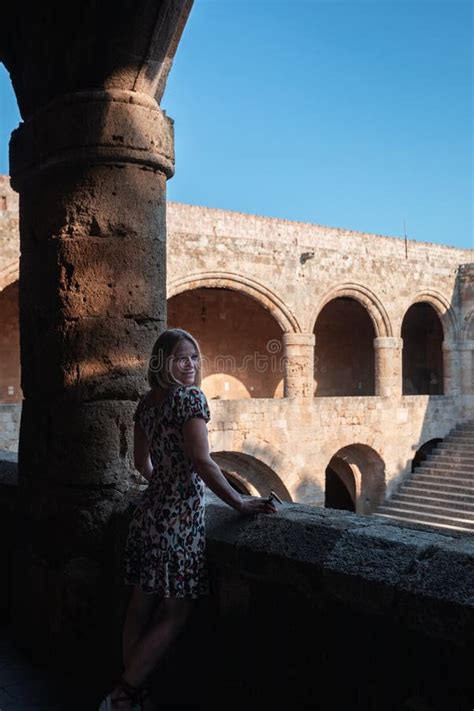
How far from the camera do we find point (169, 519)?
2.20 meters

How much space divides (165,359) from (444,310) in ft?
51.5

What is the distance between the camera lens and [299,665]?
81.6 inches

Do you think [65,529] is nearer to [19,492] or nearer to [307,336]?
[19,492]

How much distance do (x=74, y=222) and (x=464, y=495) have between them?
39.5 feet

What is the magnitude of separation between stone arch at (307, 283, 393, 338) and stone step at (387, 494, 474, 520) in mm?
3730

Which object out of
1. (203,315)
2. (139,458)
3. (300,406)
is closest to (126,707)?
(139,458)

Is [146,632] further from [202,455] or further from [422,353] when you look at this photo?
[422,353]

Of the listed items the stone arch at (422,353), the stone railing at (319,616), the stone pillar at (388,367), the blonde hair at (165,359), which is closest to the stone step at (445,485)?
the stone pillar at (388,367)

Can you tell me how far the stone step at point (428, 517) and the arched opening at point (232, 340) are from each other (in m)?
5.41

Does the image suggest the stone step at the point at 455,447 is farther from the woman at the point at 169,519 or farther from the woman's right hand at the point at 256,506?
the woman at the point at 169,519

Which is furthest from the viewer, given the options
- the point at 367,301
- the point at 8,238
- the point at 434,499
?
the point at 367,301

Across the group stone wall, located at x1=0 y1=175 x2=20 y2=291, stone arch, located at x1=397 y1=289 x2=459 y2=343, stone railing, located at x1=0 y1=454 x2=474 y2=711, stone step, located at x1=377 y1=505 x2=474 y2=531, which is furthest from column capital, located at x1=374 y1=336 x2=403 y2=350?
stone railing, located at x1=0 y1=454 x2=474 y2=711

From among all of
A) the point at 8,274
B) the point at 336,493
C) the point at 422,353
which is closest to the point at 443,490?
the point at 336,493

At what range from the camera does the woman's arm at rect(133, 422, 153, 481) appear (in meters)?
2.46
